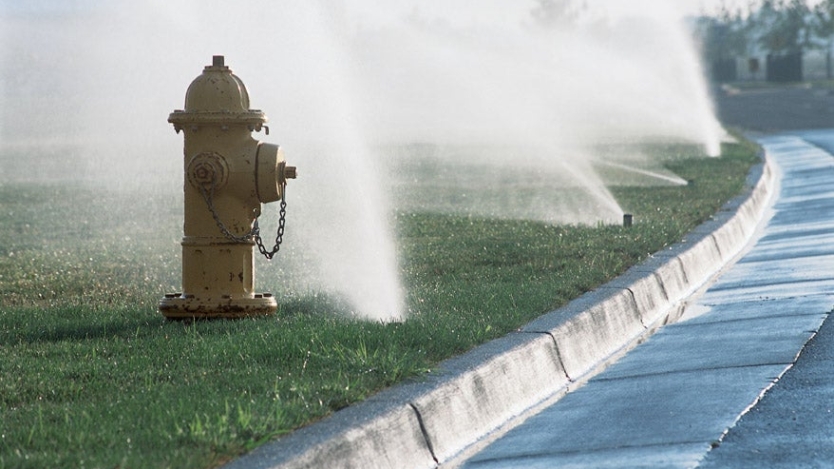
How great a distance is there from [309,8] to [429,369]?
3.41 meters

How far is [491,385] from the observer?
570 centimetres

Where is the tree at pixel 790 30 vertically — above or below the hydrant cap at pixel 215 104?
above

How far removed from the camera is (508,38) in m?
41.6

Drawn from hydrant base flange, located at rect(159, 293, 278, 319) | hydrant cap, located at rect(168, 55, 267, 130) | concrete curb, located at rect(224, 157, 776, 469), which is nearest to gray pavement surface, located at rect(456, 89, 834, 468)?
concrete curb, located at rect(224, 157, 776, 469)

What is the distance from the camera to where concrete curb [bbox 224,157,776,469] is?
176 inches

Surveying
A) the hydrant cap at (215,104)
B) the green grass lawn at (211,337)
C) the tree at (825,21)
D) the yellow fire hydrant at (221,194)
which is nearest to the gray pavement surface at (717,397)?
the green grass lawn at (211,337)

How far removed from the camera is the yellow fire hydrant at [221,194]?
6.82 metres

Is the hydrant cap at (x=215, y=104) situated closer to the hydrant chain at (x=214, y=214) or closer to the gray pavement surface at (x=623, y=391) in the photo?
the hydrant chain at (x=214, y=214)

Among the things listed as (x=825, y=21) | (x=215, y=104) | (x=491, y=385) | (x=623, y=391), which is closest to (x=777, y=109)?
(x=825, y=21)

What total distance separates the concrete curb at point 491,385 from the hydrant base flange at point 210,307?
1223 mm

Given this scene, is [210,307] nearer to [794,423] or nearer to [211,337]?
[211,337]

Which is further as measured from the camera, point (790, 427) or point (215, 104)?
point (215, 104)

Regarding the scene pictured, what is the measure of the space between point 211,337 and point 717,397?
203cm

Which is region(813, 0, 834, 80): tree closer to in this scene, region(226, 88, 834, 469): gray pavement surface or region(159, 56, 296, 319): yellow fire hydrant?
region(226, 88, 834, 469): gray pavement surface
